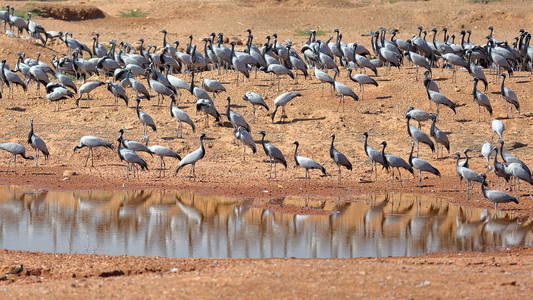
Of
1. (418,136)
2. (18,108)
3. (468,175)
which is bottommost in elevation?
(468,175)

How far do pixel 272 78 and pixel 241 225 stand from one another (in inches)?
491

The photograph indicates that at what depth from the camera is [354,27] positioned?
4375 centimetres

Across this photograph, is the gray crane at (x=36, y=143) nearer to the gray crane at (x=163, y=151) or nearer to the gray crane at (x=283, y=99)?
the gray crane at (x=163, y=151)

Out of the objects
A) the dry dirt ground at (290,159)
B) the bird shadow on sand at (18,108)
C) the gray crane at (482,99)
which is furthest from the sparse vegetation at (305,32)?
the gray crane at (482,99)

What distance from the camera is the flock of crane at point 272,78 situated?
22500 mm

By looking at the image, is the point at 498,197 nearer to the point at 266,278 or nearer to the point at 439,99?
the point at 439,99

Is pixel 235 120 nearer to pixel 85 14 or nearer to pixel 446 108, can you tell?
pixel 446 108

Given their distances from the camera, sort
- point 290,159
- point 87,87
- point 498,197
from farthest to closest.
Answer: point 87,87 → point 290,159 → point 498,197

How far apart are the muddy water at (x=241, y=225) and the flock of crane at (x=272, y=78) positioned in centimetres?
150

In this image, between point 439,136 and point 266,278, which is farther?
point 439,136

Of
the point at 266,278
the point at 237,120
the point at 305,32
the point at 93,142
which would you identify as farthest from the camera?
the point at 305,32

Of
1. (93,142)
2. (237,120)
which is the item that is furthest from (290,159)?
(93,142)

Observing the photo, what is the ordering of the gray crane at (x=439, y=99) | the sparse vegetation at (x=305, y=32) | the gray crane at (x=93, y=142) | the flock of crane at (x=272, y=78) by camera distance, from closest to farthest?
the flock of crane at (x=272, y=78)
the gray crane at (x=93, y=142)
the gray crane at (x=439, y=99)
the sparse vegetation at (x=305, y=32)

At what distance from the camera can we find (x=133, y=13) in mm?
47625
